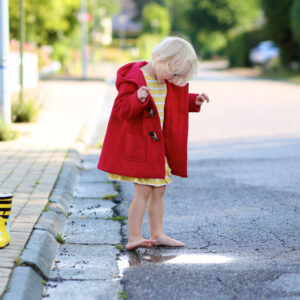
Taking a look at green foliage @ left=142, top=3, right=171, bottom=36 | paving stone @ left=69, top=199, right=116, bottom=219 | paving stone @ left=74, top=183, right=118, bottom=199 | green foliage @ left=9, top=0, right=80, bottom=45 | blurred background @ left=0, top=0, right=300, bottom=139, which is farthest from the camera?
green foliage @ left=142, top=3, right=171, bottom=36

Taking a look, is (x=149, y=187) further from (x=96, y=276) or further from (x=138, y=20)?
(x=138, y=20)

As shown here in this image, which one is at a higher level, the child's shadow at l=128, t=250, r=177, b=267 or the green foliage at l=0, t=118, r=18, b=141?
the green foliage at l=0, t=118, r=18, b=141

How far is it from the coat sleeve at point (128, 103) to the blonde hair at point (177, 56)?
0.82ft

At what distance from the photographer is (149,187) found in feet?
14.7

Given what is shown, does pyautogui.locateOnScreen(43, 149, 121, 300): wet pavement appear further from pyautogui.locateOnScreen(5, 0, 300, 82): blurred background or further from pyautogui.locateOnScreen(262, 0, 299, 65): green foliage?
pyautogui.locateOnScreen(262, 0, 299, 65): green foliage

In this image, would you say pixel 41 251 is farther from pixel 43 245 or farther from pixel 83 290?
pixel 83 290

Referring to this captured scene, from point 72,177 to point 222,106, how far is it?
10.4m

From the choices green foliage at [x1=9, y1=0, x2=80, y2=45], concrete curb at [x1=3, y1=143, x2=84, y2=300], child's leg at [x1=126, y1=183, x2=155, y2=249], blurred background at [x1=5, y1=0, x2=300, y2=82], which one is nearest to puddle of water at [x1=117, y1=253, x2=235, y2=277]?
child's leg at [x1=126, y1=183, x2=155, y2=249]

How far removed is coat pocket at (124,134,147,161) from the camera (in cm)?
430

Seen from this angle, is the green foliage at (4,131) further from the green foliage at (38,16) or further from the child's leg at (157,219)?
the green foliage at (38,16)

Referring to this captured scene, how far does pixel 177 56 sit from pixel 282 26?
113 feet

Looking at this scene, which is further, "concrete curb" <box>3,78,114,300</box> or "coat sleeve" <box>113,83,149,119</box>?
"coat sleeve" <box>113,83,149,119</box>

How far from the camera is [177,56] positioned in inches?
164

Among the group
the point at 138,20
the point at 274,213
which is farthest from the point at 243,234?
the point at 138,20
